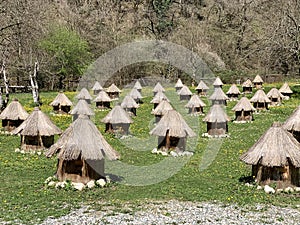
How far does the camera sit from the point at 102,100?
43.4 metres

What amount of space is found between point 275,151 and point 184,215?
5.23 metres

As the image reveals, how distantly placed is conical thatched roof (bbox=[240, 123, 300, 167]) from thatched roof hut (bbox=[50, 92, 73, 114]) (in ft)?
76.8

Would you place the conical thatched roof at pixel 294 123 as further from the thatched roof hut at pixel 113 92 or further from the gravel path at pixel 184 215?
the thatched roof hut at pixel 113 92

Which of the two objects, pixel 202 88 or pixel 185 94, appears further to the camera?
pixel 202 88

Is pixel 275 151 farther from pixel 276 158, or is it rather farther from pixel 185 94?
pixel 185 94

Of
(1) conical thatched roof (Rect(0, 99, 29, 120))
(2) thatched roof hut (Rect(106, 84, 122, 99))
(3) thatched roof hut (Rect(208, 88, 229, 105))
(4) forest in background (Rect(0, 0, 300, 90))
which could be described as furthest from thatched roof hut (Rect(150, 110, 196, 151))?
(2) thatched roof hut (Rect(106, 84, 122, 99))

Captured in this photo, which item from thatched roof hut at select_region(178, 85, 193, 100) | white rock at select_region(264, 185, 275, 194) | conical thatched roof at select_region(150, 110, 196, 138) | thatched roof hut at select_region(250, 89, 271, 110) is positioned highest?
thatched roof hut at select_region(178, 85, 193, 100)

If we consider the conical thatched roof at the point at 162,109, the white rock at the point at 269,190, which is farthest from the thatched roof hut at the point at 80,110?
the white rock at the point at 269,190

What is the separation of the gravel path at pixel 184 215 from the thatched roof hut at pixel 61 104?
24.6m

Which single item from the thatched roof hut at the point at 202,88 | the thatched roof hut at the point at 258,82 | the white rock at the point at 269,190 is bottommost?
the white rock at the point at 269,190

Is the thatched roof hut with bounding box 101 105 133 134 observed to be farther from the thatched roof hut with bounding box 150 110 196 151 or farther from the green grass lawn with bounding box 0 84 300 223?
the thatched roof hut with bounding box 150 110 196 151

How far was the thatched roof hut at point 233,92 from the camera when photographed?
48812mm

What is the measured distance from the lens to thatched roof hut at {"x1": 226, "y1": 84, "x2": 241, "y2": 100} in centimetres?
4881

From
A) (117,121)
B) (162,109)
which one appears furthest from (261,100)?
(117,121)
